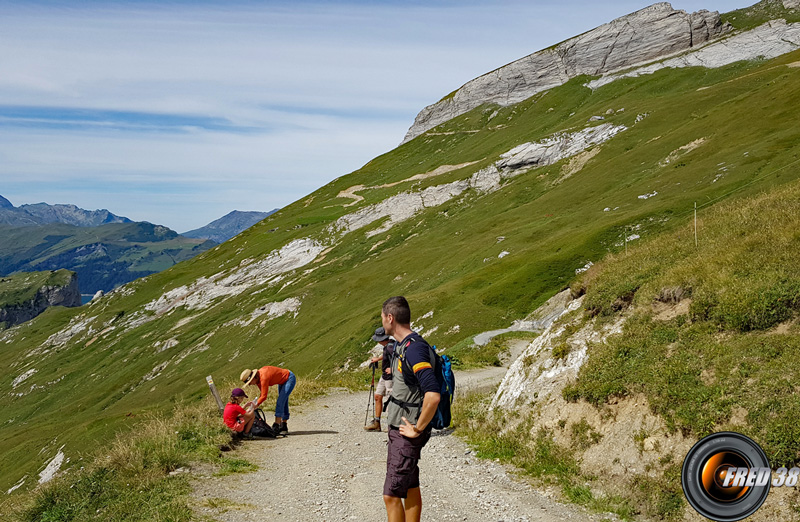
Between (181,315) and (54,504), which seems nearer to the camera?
(54,504)

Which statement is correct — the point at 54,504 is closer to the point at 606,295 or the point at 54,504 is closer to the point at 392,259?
the point at 606,295

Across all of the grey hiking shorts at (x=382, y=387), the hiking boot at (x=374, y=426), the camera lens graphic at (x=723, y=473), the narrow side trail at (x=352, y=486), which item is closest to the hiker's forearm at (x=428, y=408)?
the narrow side trail at (x=352, y=486)

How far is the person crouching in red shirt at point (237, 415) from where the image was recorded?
682 inches

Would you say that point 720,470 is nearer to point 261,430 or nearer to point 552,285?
point 261,430

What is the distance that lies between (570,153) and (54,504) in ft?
358

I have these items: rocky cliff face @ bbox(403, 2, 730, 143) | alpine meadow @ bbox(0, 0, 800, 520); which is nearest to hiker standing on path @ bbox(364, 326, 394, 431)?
alpine meadow @ bbox(0, 0, 800, 520)

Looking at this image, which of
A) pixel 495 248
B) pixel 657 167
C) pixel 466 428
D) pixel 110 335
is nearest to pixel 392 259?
pixel 495 248

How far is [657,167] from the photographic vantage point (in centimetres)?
6819

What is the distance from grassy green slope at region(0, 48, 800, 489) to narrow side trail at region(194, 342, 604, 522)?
45.1ft

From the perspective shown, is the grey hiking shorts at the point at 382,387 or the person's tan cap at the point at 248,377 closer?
the person's tan cap at the point at 248,377

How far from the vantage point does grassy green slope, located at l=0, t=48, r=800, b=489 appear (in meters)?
49.7

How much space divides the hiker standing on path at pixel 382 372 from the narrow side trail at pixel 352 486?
63 cm

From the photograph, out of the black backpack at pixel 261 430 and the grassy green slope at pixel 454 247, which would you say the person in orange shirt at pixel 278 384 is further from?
the grassy green slope at pixel 454 247

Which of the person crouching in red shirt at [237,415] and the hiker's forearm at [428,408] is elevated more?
the hiker's forearm at [428,408]
